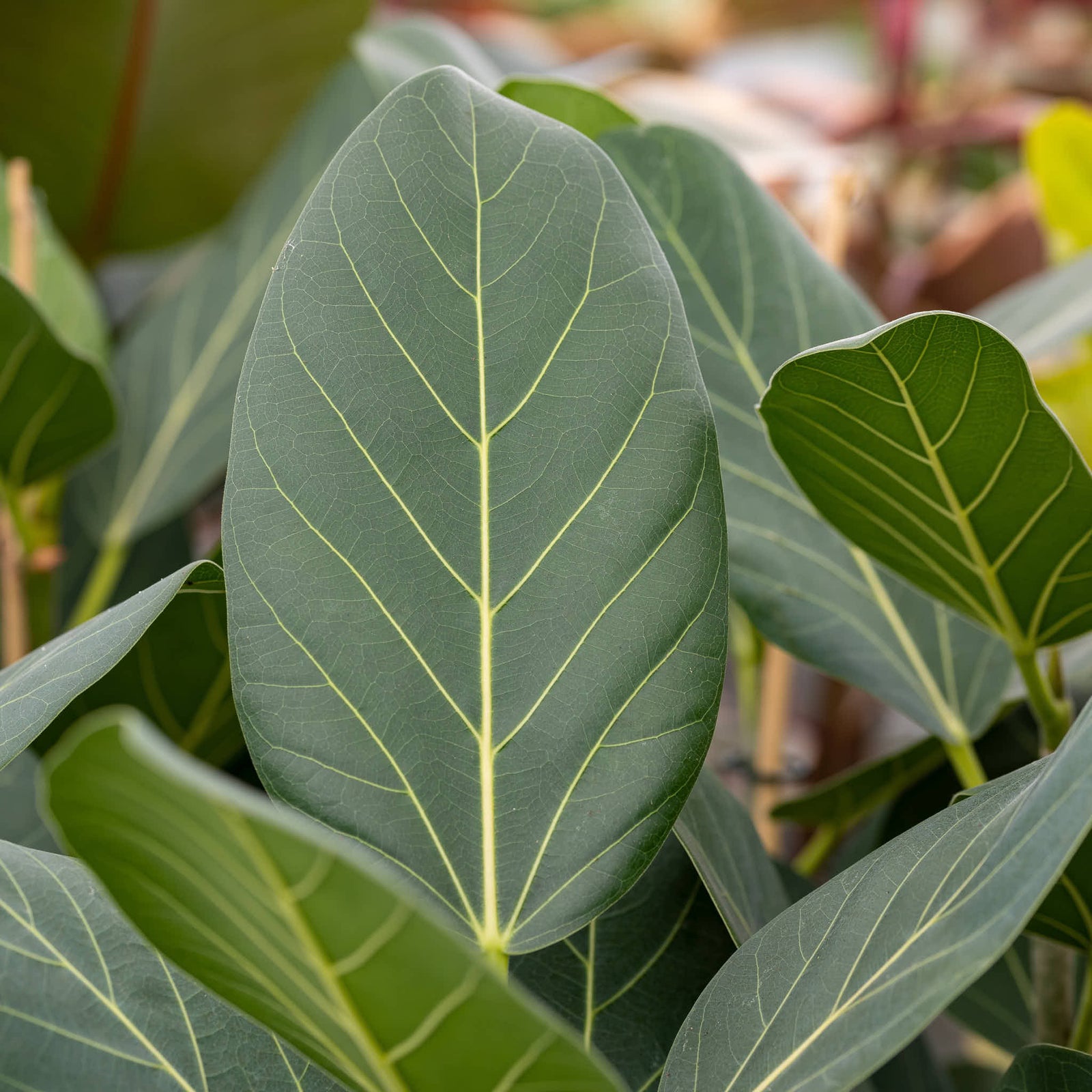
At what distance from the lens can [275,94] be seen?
0.74 meters

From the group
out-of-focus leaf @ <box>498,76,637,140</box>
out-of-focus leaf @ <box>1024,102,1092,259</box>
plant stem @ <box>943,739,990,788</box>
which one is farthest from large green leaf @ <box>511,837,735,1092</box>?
out-of-focus leaf @ <box>1024,102,1092,259</box>

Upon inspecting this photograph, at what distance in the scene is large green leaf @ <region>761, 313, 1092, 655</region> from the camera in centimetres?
30

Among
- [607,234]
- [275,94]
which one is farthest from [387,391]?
[275,94]

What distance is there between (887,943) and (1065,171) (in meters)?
0.61

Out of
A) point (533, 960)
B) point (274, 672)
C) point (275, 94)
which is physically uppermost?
point (275, 94)

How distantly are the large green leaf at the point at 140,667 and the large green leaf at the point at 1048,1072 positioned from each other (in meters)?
0.25

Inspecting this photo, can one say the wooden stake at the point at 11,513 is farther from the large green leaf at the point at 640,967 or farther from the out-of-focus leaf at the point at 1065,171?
the out-of-focus leaf at the point at 1065,171

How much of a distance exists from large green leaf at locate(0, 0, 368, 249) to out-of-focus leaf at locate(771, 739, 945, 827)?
1.75 ft

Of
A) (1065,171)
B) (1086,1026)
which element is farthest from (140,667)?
(1065,171)

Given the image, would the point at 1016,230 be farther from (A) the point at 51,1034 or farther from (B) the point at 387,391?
(A) the point at 51,1034

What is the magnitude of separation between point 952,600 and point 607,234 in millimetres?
165

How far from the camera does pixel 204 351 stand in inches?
25.6

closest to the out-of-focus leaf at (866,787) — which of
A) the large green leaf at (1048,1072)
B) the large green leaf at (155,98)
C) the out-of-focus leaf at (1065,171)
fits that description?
the large green leaf at (1048,1072)

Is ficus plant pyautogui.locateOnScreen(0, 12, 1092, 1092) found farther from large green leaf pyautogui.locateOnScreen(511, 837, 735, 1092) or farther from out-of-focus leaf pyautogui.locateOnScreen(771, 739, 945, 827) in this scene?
out-of-focus leaf pyautogui.locateOnScreen(771, 739, 945, 827)
